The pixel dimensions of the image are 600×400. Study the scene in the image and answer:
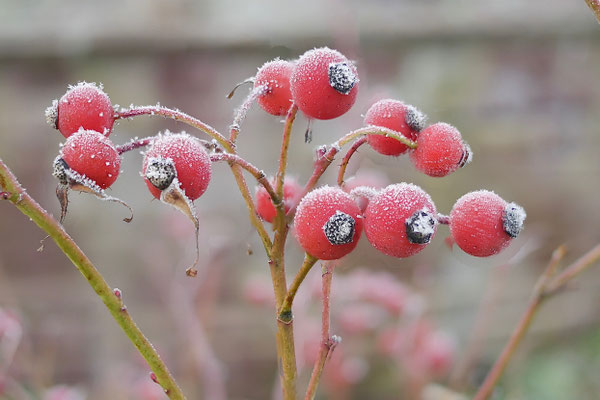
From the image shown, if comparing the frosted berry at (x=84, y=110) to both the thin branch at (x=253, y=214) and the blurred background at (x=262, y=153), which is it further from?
the blurred background at (x=262, y=153)

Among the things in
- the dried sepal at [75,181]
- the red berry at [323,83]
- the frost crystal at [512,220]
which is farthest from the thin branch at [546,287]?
the dried sepal at [75,181]

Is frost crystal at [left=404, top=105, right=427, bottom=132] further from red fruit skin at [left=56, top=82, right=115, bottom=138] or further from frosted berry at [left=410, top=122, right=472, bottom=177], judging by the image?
red fruit skin at [left=56, top=82, right=115, bottom=138]

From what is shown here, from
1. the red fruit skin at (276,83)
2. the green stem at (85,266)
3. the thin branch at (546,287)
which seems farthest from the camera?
the thin branch at (546,287)

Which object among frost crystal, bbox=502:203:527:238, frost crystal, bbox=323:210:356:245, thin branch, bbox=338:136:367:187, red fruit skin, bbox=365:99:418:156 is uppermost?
red fruit skin, bbox=365:99:418:156

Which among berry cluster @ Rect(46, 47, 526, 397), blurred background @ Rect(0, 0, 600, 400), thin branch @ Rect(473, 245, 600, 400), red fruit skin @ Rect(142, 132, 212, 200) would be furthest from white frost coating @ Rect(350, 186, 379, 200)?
blurred background @ Rect(0, 0, 600, 400)

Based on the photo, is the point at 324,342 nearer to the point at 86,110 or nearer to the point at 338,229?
the point at 338,229

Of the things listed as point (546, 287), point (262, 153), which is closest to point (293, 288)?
point (546, 287)
